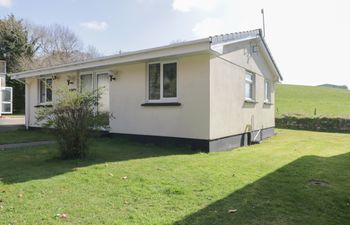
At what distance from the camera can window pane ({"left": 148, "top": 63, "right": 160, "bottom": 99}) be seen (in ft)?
33.3

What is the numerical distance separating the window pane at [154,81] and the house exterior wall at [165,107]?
18 cm

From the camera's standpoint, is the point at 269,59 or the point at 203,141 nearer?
the point at 203,141

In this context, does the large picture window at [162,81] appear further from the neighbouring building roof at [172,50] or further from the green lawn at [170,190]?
the green lawn at [170,190]

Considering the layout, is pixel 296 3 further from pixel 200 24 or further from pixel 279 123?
pixel 279 123

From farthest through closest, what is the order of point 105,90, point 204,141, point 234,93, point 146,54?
1. point 105,90
2. point 234,93
3. point 146,54
4. point 204,141

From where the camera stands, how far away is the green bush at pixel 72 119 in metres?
7.12

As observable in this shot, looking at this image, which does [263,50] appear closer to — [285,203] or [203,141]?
[203,141]

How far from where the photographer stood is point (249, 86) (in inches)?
500

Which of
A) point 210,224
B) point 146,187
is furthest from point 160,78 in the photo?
point 210,224

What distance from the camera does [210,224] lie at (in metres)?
3.63

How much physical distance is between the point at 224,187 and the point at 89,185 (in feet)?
7.60

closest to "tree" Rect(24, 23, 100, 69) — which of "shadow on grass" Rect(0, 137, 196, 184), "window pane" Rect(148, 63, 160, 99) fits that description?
"window pane" Rect(148, 63, 160, 99)

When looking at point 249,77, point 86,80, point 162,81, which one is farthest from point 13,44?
point 249,77

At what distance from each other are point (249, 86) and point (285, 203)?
875 centimetres
